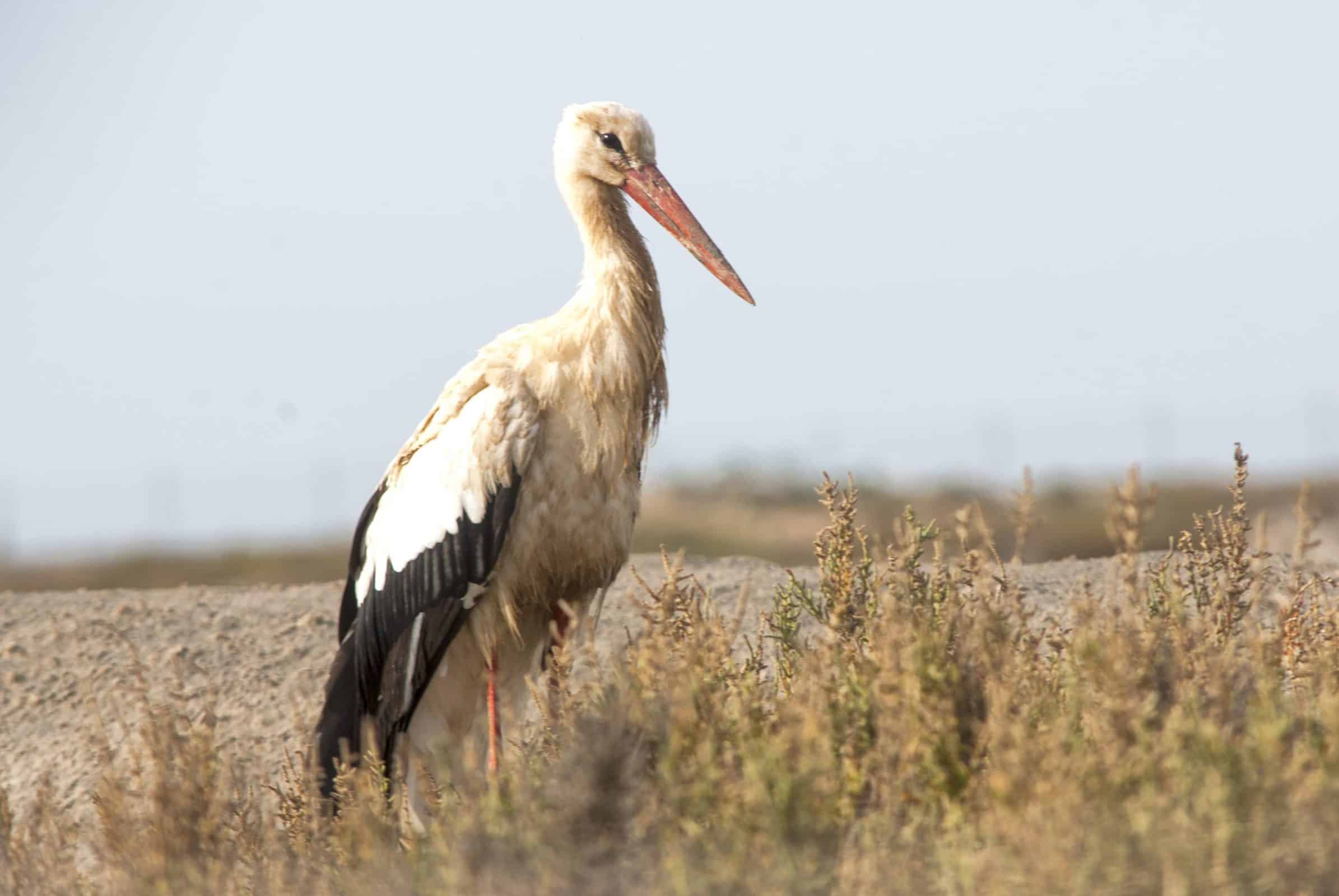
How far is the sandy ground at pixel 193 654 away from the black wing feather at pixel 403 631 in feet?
6.46

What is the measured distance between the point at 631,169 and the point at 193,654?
4.72 metres

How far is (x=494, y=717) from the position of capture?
20.8 feet

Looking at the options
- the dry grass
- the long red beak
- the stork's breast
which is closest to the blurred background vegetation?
the long red beak

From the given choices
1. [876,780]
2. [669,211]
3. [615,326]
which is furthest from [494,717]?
[876,780]

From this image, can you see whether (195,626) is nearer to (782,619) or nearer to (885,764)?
(782,619)

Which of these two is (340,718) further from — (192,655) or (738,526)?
(738,526)

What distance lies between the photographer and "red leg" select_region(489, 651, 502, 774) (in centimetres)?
619

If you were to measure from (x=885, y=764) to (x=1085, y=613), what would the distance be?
0.67m

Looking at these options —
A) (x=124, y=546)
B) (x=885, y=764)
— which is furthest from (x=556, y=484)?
(x=124, y=546)

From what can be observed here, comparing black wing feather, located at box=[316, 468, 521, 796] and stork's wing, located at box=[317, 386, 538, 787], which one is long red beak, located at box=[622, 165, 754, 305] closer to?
stork's wing, located at box=[317, 386, 538, 787]

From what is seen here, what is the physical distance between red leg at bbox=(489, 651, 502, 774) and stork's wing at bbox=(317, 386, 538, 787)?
0.68ft

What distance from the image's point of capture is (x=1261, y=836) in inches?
139

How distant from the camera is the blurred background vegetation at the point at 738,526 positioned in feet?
87.8

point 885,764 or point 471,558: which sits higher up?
point 471,558
